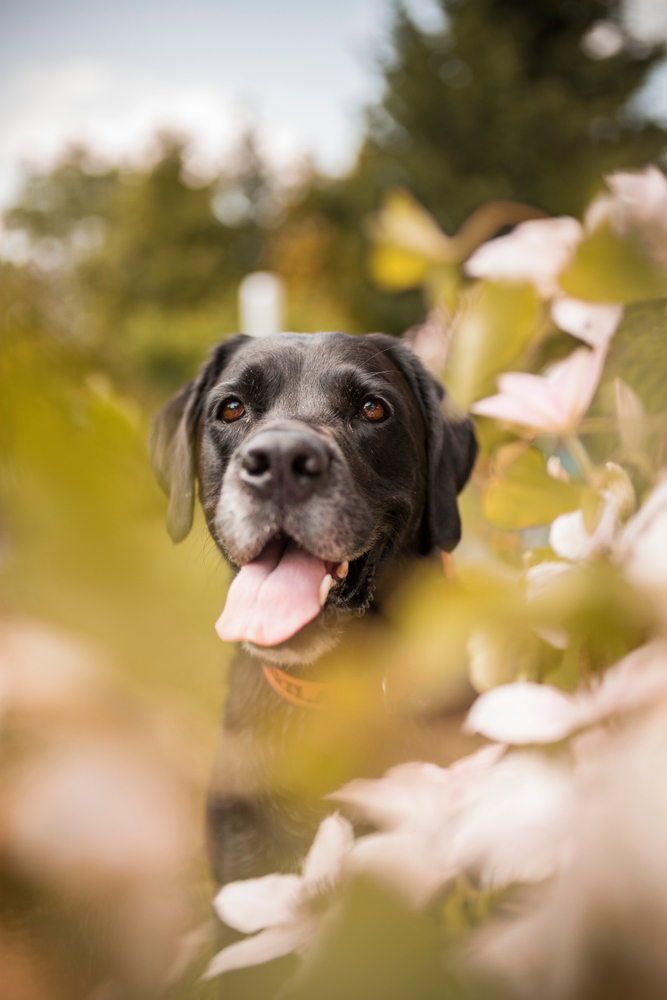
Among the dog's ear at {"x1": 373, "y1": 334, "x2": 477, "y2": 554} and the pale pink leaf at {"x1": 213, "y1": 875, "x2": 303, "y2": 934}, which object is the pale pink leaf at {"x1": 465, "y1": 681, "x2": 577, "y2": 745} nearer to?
the pale pink leaf at {"x1": 213, "y1": 875, "x2": 303, "y2": 934}

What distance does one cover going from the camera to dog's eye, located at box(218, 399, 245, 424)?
5.82 ft

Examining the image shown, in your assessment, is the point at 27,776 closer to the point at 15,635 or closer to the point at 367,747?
the point at 15,635

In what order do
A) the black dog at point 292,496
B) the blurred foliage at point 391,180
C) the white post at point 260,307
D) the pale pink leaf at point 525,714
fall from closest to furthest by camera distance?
the pale pink leaf at point 525,714 → the black dog at point 292,496 → the white post at point 260,307 → the blurred foliage at point 391,180

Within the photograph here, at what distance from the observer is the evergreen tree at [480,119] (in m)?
12.0

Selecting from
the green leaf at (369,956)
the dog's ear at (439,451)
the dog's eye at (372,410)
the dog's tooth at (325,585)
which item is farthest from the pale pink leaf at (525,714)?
the dog's eye at (372,410)

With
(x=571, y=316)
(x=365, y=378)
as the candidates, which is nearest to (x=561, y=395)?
(x=571, y=316)

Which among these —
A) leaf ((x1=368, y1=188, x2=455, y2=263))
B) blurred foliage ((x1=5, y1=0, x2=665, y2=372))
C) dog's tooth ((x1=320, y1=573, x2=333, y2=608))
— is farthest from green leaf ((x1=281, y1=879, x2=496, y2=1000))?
blurred foliage ((x1=5, y1=0, x2=665, y2=372))

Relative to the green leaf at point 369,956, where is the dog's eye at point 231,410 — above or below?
above

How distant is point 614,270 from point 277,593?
0.80 meters

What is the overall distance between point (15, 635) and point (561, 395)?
68 centimetres

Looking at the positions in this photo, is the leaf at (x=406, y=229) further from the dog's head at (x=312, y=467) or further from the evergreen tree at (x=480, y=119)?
the evergreen tree at (x=480, y=119)

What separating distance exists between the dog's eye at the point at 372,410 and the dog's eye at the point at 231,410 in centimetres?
→ 34

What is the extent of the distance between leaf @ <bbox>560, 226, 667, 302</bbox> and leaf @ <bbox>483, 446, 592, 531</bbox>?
0.70 feet

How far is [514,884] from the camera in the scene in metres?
0.51
